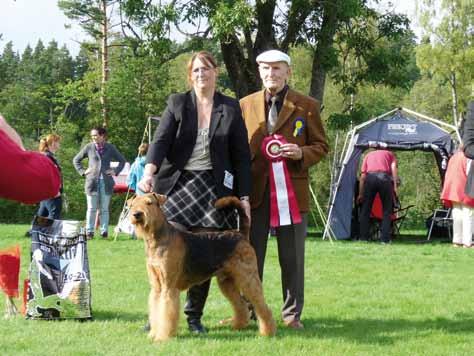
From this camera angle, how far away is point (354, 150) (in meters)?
13.0

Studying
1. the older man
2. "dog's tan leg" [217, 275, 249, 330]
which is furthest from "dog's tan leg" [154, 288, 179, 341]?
the older man

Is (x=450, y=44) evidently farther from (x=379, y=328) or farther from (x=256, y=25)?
(x=379, y=328)

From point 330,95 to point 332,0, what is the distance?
19741 mm

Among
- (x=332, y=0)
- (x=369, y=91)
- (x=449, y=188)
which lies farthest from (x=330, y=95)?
(x=449, y=188)

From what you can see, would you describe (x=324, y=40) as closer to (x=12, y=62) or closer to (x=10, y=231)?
(x=10, y=231)

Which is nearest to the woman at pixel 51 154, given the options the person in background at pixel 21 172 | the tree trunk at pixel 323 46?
the tree trunk at pixel 323 46

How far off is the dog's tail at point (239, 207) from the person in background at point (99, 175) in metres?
7.05

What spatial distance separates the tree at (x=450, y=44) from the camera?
3625 centimetres

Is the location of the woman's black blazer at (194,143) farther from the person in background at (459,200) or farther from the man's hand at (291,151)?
the person in background at (459,200)

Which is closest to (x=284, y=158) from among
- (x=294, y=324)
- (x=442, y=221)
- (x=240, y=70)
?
(x=294, y=324)

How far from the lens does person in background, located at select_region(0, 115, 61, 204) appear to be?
1776 millimetres

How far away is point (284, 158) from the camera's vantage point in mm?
4898

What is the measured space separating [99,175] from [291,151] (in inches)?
280

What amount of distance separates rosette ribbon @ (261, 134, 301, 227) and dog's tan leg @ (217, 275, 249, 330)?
0.52 metres
